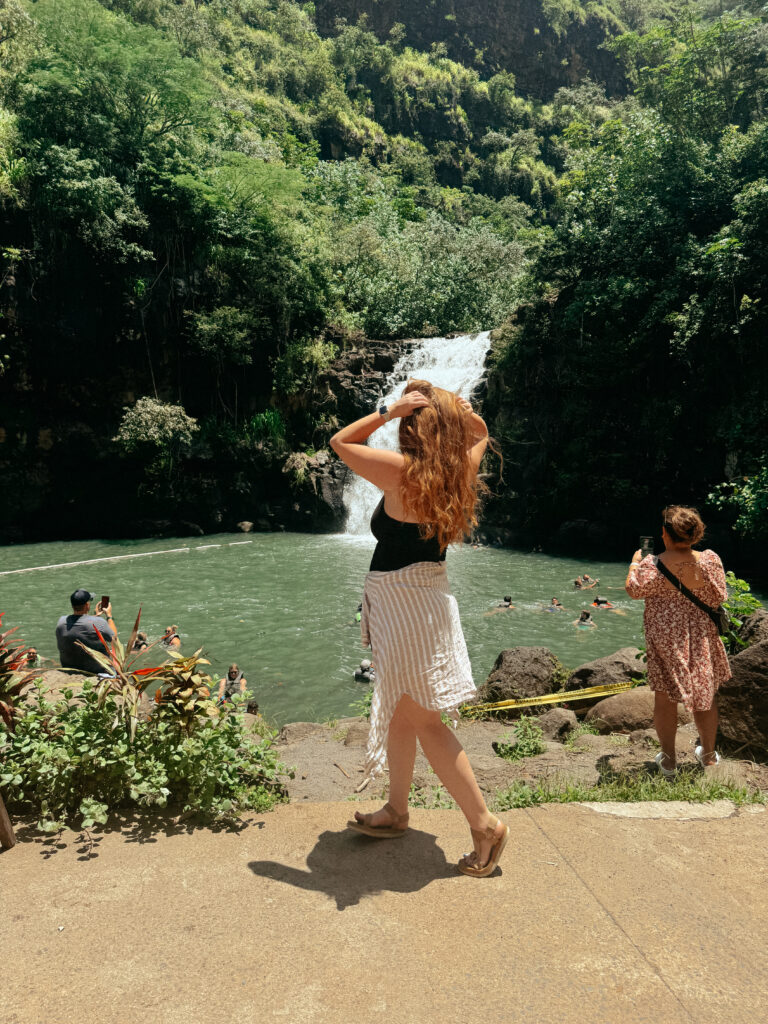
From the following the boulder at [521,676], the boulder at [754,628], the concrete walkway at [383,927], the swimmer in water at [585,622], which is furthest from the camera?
the swimmer in water at [585,622]

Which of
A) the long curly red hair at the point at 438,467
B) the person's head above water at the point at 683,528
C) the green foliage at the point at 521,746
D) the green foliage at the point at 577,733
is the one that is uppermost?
the long curly red hair at the point at 438,467

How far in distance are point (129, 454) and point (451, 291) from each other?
16.4 meters

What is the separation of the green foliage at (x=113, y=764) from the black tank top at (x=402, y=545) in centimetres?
121

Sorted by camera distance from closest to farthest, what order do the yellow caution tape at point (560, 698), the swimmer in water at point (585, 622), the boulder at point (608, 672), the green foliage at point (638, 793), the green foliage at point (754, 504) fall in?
the green foliage at point (638, 793)
the yellow caution tape at point (560, 698)
the boulder at point (608, 672)
the swimmer in water at point (585, 622)
the green foliage at point (754, 504)

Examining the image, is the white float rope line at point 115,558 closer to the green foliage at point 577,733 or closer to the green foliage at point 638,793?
the green foliage at point 577,733

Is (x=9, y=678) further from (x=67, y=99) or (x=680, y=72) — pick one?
(x=680, y=72)

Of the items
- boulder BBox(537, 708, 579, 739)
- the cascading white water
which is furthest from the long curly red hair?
the cascading white water

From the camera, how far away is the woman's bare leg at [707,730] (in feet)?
13.3

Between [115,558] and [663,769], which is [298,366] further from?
[663,769]

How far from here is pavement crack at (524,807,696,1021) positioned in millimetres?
1983

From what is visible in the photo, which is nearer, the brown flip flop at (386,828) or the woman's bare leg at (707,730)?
the brown flip flop at (386,828)

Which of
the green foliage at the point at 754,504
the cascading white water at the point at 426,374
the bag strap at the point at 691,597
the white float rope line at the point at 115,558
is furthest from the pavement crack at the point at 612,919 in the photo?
the cascading white water at the point at 426,374

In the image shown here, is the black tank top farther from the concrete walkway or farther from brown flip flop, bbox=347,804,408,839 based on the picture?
the concrete walkway

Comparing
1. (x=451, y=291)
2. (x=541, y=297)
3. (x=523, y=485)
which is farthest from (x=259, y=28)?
(x=523, y=485)
